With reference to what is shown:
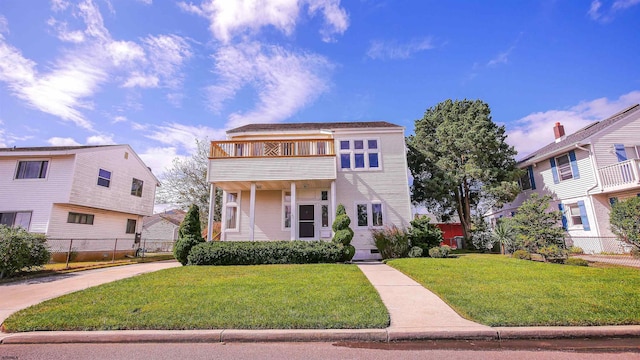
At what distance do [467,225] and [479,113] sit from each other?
25.2ft

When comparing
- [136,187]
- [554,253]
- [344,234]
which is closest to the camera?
[554,253]

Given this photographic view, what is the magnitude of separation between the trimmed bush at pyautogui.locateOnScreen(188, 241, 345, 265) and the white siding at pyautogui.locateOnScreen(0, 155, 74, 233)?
36.3ft

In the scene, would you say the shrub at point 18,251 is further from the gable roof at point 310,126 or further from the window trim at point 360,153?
the window trim at point 360,153

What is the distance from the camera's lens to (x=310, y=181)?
14.1m

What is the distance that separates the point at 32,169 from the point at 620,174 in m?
32.2

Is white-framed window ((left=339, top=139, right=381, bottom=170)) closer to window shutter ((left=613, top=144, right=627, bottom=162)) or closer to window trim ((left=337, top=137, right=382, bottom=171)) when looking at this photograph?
window trim ((left=337, top=137, right=382, bottom=171))

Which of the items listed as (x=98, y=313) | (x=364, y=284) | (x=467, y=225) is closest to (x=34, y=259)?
(x=98, y=313)

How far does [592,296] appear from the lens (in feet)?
18.1

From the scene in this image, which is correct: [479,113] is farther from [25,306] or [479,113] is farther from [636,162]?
[25,306]

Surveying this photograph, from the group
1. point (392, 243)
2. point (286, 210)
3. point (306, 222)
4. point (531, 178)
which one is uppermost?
point (531, 178)

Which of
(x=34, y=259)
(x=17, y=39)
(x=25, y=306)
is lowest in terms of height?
(x=25, y=306)

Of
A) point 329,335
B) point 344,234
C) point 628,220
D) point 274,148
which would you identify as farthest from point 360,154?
point 329,335

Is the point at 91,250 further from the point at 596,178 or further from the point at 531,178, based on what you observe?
the point at 596,178

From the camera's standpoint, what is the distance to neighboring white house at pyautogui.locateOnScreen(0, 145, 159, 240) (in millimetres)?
15703
